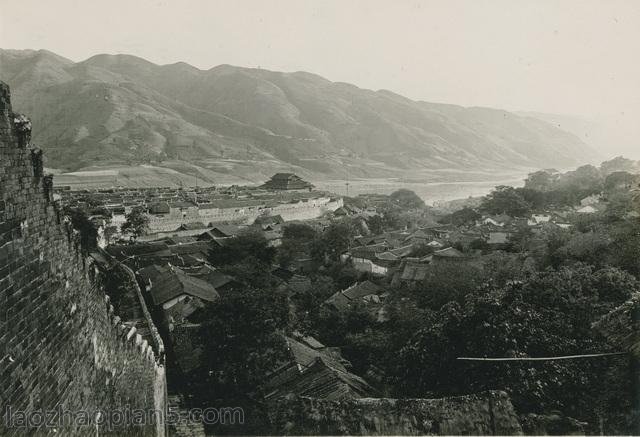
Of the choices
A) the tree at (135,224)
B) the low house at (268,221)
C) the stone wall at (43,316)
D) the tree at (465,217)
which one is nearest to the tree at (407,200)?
the tree at (465,217)

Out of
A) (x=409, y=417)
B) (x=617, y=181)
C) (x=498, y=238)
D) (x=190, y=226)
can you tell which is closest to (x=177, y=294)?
(x=409, y=417)

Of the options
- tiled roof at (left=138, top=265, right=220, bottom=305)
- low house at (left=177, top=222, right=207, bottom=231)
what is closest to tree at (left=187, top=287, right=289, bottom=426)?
tiled roof at (left=138, top=265, right=220, bottom=305)

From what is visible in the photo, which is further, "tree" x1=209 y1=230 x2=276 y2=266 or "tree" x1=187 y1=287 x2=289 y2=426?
"tree" x1=209 y1=230 x2=276 y2=266

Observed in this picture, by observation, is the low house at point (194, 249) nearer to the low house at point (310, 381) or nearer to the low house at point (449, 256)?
the low house at point (449, 256)

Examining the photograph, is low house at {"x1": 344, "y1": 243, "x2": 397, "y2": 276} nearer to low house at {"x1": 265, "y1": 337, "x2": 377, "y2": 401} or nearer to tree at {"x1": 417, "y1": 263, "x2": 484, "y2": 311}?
tree at {"x1": 417, "y1": 263, "x2": 484, "y2": 311}

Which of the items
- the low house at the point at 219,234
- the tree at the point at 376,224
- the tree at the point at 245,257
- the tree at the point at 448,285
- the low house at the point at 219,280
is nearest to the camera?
the tree at the point at 448,285

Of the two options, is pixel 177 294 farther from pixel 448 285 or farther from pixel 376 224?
pixel 376 224
